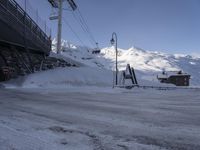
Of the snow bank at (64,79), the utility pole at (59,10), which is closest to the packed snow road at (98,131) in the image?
the snow bank at (64,79)

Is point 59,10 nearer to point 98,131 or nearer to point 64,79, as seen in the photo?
point 64,79

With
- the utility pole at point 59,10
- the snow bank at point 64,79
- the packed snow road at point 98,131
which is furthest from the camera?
the utility pole at point 59,10

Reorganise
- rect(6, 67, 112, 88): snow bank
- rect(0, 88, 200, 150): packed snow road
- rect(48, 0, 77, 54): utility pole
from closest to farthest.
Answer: rect(0, 88, 200, 150): packed snow road < rect(6, 67, 112, 88): snow bank < rect(48, 0, 77, 54): utility pole

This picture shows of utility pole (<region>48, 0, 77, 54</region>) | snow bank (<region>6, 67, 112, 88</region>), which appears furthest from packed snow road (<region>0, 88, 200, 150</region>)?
utility pole (<region>48, 0, 77, 54</region>)

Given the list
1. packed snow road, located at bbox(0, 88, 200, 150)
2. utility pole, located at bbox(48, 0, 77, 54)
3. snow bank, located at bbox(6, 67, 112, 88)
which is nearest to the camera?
packed snow road, located at bbox(0, 88, 200, 150)

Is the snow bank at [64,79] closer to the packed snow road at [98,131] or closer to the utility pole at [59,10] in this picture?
the utility pole at [59,10]

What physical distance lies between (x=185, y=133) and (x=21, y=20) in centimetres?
2476

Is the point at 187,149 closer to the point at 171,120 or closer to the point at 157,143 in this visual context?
the point at 157,143

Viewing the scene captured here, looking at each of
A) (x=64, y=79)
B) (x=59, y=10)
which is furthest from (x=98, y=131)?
(x=59, y=10)

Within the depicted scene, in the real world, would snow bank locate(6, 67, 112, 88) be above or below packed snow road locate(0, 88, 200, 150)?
above

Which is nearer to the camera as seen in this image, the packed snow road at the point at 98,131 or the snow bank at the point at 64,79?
the packed snow road at the point at 98,131

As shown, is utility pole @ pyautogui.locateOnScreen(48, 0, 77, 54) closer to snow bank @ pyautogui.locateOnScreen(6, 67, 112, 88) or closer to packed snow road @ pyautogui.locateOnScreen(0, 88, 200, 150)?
snow bank @ pyautogui.locateOnScreen(6, 67, 112, 88)

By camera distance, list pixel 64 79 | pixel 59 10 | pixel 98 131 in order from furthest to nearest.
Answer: pixel 59 10 → pixel 64 79 → pixel 98 131

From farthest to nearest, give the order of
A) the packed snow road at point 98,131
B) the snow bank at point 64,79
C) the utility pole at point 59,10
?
the utility pole at point 59,10 → the snow bank at point 64,79 → the packed snow road at point 98,131
